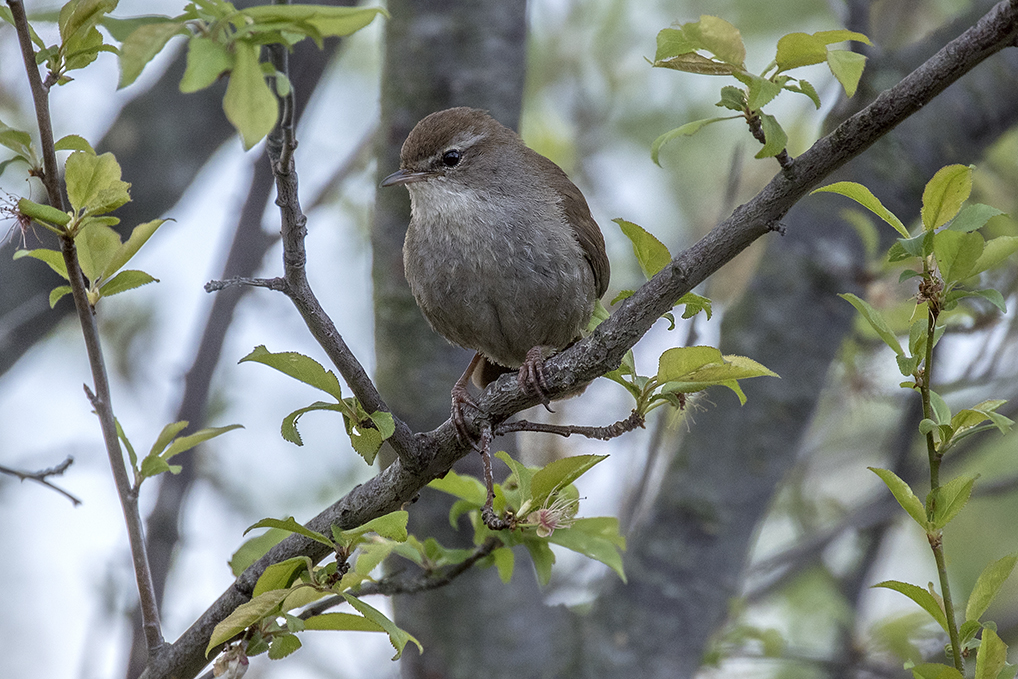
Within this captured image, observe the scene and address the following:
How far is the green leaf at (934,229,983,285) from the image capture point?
1.78 meters

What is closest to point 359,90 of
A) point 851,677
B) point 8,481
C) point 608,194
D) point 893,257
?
point 608,194

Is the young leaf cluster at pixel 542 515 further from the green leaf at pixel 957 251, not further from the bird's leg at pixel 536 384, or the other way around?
the green leaf at pixel 957 251

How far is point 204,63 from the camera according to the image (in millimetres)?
1540

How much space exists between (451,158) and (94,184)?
1867 mm

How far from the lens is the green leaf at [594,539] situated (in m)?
2.56

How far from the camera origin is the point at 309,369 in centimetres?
206

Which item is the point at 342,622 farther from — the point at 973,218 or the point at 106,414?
the point at 973,218

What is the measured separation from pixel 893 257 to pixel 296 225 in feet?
3.98

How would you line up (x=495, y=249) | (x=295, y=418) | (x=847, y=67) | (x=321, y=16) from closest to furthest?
(x=321, y=16) < (x=847, y=67) < (x=295, y=418) < (x=495, y=249)

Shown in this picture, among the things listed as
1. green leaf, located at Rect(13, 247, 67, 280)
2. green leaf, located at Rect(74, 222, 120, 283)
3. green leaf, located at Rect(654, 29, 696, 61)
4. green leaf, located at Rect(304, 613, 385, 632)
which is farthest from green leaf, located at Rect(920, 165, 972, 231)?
green leaf, located at Rect(13, 247, 67, 280)

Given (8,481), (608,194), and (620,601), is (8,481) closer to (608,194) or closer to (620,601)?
(620,601)

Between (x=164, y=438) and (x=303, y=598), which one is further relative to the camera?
(x=164, y=438)

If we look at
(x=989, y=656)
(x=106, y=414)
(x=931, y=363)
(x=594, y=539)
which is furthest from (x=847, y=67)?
(x=106, y=414)

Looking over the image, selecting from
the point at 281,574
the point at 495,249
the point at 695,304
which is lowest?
the point at 281,574
